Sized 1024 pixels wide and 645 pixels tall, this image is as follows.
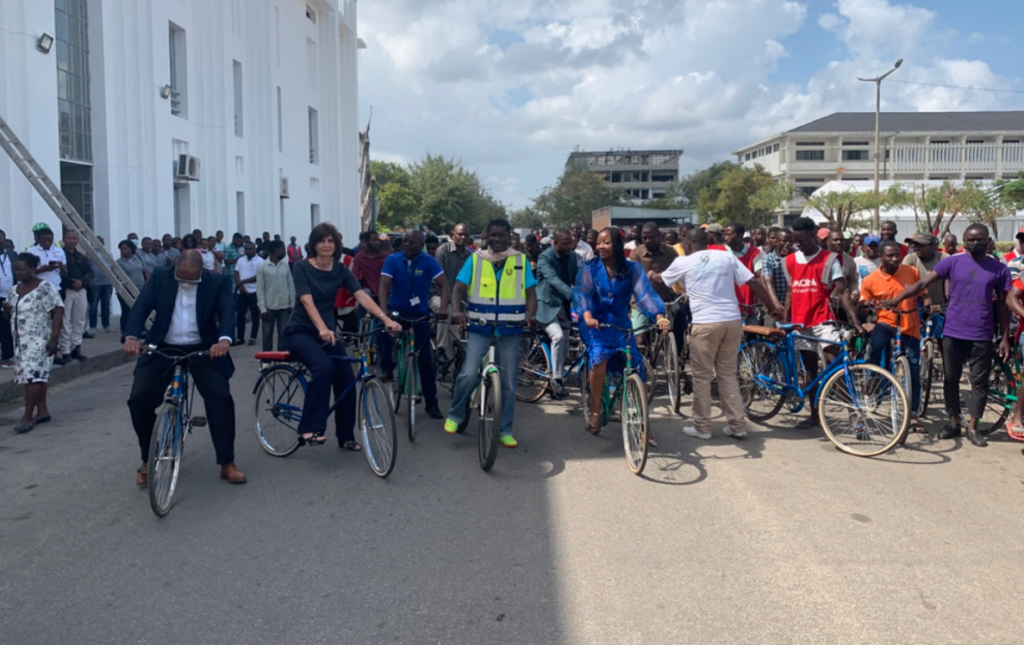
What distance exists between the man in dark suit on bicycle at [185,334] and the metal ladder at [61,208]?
8156 millimetres

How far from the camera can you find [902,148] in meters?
79.0

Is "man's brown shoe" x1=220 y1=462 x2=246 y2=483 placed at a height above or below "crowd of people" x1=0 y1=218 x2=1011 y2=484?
below

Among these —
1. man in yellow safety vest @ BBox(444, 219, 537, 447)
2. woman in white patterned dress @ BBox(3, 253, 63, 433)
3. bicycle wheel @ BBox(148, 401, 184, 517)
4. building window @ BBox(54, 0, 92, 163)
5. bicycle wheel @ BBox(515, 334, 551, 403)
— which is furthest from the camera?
building window @ BBox(54, 0, 92, 163)

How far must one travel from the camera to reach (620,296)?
6.88 meters

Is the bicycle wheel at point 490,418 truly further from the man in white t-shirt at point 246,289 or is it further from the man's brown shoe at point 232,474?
the man in white t-shirt at point 246,289

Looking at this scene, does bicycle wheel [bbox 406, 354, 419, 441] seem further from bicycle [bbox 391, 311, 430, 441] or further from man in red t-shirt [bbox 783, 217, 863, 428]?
man in red t-shirt [bbox 783, 217, 863, 428]

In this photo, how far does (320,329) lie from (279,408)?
37.6 inches

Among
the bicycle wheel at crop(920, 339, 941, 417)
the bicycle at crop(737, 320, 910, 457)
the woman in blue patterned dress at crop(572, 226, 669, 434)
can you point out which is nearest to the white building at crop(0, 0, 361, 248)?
the woman in blue patterned dress at crop(572, 226, 669, 434)

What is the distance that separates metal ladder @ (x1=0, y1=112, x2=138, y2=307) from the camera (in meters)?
13.2

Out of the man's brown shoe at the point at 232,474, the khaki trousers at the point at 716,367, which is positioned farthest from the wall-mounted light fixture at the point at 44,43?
the khaki trousers at the point at 716,367

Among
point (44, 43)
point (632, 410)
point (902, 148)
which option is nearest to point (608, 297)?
point (632, 410)

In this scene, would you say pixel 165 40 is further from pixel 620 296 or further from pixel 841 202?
pixel 841 202

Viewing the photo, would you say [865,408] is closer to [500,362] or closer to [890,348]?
[890,348]

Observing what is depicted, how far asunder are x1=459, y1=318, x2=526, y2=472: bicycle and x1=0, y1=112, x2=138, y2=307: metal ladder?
8.67 metres
